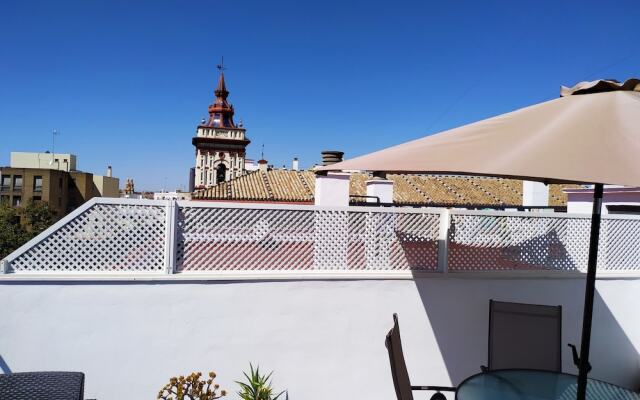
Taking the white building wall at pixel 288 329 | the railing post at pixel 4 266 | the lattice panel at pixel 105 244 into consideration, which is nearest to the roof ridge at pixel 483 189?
the white building wall at pixel 288 329

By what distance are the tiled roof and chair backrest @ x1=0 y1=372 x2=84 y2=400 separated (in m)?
14.3

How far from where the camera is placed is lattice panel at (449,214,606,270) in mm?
4117

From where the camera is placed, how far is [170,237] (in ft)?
11.8

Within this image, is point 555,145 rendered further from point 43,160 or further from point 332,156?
point 43,160

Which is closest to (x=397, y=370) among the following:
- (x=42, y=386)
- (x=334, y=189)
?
(x=42, y=386)

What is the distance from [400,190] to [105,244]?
15.7 metres

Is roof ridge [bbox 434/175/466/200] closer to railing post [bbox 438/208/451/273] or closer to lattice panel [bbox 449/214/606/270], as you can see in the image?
lattice panel [bbox 449/214/606/270]

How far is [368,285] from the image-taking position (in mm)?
3922

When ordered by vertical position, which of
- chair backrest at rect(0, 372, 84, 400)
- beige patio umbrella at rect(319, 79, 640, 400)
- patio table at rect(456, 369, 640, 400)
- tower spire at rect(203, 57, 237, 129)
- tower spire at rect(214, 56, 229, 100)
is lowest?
patio table at rect(456, 369, 640, 400)

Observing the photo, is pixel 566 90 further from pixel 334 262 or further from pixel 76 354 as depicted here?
pixel 76 354

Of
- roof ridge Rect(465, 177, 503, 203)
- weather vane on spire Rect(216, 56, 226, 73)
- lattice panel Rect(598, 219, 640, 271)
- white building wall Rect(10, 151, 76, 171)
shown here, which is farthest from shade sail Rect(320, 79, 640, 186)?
white building wall Rect(10, 151, 76, 171)

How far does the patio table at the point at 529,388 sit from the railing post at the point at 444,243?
3.86 ft

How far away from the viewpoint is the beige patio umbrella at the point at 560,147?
1.62m

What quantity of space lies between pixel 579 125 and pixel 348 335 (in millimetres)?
2739
